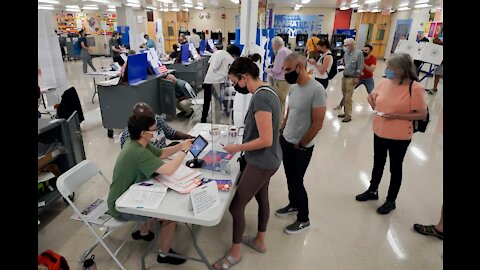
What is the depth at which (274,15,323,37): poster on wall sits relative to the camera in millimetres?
16508

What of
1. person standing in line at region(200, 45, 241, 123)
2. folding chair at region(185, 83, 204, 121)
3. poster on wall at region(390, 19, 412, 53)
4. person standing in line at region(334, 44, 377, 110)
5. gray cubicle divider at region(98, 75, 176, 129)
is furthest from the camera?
poster on wall at region(390, 19, 412, 53)

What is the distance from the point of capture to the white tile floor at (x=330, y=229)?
2.22m

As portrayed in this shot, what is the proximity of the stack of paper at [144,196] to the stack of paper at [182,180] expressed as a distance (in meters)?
0.05

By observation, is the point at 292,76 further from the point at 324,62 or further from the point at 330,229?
the point at 324,62

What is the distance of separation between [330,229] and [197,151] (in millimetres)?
1444

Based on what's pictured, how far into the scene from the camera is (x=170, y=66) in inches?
270

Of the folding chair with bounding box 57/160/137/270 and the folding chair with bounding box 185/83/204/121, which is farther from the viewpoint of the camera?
the folding chair with bounding box 185/83/204/121

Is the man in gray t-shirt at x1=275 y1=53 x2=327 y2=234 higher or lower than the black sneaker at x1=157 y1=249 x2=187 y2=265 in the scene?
higher

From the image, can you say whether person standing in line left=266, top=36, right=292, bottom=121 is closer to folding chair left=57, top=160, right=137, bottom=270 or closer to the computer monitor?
the computer monitor

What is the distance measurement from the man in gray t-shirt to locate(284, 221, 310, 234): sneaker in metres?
0.15

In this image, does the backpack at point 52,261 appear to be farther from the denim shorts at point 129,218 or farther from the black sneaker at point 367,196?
the black sneaker at point 367,196

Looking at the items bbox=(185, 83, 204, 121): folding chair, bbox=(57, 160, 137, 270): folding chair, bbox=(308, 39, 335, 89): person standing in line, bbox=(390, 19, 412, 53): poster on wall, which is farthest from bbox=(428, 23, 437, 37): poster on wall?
bbox=(57, 160, 137, 270): folding chair
